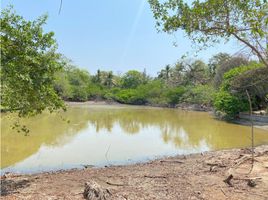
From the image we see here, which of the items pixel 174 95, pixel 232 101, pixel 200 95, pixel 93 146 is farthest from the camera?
pixel 174 95

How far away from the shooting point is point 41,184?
6531 mm

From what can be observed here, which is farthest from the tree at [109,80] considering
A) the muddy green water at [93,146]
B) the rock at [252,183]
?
the rock at [252,183]

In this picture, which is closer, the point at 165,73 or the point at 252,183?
the point at 252,183

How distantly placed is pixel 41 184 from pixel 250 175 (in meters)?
4.47

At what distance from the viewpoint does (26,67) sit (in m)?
5.32

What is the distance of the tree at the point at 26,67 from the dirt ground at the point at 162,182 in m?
1.60

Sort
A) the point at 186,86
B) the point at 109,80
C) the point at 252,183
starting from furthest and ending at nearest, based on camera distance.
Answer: the point at 109,80
the point at 186,86
the point at 252,183

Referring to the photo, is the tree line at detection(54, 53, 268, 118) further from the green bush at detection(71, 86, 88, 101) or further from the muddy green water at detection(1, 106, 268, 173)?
the muddy green water at detection(1, 106, 268, 173)

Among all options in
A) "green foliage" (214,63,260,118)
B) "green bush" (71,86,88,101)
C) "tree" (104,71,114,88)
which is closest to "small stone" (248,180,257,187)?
"green foliage" (214,63,260,118)

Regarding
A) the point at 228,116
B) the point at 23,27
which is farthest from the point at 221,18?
the point at 228,116

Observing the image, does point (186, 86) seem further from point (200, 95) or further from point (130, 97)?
point (130, 97)

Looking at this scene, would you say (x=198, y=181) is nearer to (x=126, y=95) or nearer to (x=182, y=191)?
(x=182, y=191)

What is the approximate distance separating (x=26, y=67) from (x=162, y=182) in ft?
11.5

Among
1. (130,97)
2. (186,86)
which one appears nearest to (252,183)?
(186,86)
